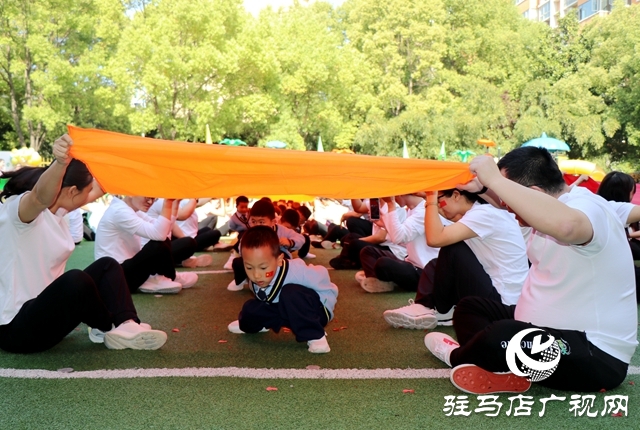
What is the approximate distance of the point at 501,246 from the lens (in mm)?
4543

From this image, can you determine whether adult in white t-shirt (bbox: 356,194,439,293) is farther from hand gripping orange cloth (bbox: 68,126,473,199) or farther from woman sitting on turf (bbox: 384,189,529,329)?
hand gripping orange cloth (bbox: 68,126,473,199)

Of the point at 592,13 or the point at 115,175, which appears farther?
the point at 592,13

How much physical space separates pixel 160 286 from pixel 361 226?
4158mm

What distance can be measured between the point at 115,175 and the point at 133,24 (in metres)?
26.6

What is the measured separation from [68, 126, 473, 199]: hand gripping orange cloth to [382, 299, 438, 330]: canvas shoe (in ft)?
4.05

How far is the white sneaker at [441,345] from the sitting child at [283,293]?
2.46ft

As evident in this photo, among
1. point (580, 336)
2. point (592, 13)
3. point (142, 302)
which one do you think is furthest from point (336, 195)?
point (592, 13)

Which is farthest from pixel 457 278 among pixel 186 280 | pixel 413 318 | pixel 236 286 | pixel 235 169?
pixel 186 280

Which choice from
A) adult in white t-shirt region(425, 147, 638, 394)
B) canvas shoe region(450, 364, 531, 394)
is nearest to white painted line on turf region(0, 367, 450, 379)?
canvas shoe region(450, 364, 531, 394)

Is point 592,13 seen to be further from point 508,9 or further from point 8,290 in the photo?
point 8,290

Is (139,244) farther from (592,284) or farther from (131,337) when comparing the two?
(592,284)

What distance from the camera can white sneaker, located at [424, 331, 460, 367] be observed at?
408 cm

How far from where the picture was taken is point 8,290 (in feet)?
13.3

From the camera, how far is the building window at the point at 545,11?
56.8 m
